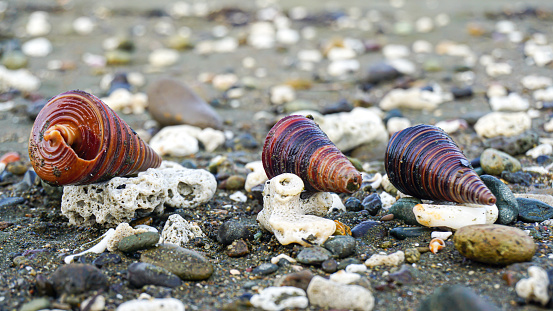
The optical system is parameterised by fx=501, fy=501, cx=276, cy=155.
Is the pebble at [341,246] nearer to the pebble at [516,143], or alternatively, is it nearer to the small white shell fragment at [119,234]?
the small white shell fragment at [119,234]

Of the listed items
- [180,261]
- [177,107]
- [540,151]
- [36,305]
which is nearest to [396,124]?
[540,151]

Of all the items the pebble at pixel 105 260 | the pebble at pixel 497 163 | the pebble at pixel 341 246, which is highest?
the pebble at pixel 105 260

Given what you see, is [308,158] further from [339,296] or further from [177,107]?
[177,107]

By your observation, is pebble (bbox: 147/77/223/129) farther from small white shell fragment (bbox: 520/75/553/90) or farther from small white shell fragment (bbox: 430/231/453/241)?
small white shell fragment (bbox: 520/75/553/90)

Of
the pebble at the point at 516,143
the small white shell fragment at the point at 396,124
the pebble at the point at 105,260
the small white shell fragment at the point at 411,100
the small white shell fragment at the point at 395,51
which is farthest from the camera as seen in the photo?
the small white shell fragment at the point at 395,51

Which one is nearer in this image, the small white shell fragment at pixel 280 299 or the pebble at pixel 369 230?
the small white shell fragment at pixel 280 299

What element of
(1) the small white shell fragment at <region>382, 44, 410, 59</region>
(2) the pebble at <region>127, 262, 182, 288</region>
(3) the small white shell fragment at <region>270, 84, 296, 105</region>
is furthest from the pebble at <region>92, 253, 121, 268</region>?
(1) the small white shell fragment at <region>382, 44, 410, 59</region>

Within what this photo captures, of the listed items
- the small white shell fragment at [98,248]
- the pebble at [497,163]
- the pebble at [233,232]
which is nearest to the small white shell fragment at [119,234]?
the small white shell fragment at [98,248]

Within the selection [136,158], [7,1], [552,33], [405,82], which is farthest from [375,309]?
[7,1]
